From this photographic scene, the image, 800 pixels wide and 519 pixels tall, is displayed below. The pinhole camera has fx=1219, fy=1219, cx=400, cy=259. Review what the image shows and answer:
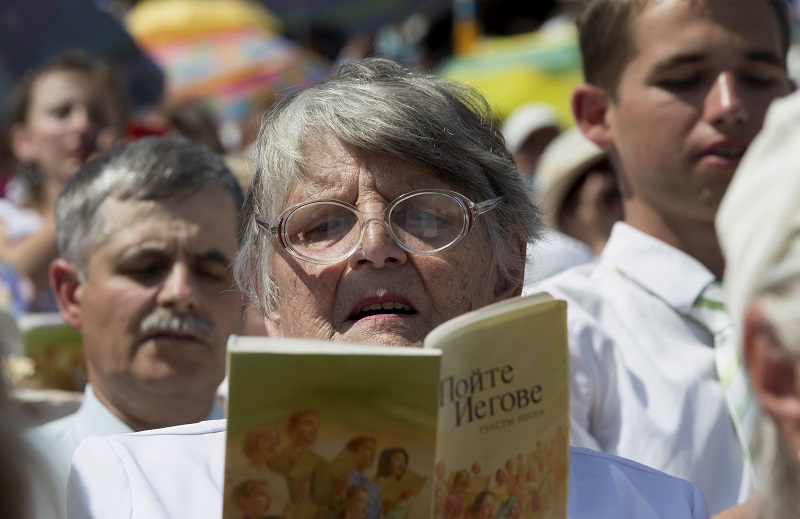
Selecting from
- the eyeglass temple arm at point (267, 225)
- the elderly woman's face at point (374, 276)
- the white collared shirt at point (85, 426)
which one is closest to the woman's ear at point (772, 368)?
the elderly woman's face at point (374, 276)

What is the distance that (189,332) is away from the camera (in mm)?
3279

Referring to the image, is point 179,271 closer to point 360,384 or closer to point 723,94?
point 723,94

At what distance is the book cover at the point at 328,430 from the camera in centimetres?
159

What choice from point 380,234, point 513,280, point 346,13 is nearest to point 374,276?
point 380,234

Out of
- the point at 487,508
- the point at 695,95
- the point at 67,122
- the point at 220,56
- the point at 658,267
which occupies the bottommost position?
the point at 487,508

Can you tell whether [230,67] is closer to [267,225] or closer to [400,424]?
[267,225]

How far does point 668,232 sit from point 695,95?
1.21ft

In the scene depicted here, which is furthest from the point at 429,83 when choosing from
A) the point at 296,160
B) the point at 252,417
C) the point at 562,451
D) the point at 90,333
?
the point at 90,333

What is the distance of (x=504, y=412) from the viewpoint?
1762mm

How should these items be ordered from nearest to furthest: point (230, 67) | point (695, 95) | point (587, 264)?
point (695, 95) → point (587, 264) → point (230, 67)

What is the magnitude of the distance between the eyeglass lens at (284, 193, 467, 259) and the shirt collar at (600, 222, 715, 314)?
0.95 m

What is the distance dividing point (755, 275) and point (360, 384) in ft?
1.73

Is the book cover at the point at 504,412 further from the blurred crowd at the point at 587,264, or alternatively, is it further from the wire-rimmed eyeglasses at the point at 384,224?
the wire-rimmed eyeglasses at the point at 384,224

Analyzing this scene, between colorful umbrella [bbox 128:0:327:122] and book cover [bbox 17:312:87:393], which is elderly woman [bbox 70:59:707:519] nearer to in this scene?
book cover [bbox 17:312:87:393]
